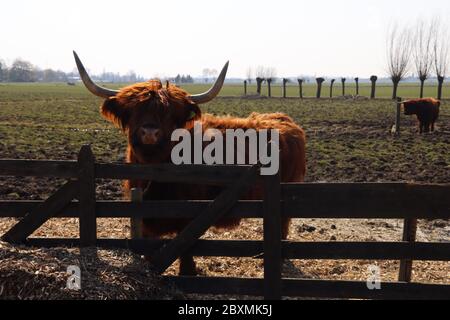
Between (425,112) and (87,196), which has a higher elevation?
(87,196)

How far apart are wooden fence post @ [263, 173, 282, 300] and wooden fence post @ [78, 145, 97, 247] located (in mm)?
1576

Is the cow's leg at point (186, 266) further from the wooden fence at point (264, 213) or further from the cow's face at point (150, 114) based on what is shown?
the cow's face at point (150, 114)

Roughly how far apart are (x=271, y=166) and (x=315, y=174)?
7.24 metres

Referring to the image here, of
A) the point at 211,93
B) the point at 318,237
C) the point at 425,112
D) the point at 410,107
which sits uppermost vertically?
the point at 211,93

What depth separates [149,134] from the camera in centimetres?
482

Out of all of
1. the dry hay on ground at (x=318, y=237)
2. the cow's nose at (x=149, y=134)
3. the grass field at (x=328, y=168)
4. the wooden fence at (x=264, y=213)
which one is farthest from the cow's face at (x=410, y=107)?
the cow's nose at (x=149, y=134)

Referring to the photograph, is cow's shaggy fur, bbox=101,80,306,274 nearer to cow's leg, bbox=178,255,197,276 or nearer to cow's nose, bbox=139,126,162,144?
cow's leg, bbox=178,255,197,276

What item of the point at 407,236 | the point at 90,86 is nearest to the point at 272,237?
the point at 407,236

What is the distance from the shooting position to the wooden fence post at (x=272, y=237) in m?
4.26

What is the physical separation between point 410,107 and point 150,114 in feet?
59.9

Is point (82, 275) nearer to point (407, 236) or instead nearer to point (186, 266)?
point (186, 266)

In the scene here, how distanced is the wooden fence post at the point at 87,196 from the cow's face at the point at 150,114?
2.14 feet

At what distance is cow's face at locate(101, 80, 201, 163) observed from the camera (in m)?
5.00
